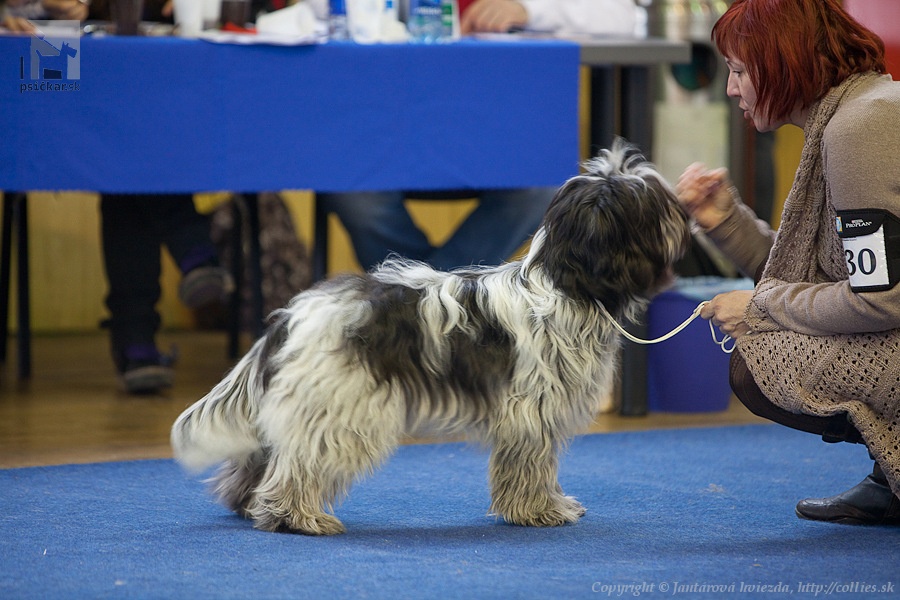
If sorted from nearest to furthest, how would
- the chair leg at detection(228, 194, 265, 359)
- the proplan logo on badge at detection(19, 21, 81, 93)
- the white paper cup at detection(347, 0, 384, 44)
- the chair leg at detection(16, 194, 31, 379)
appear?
the proplan logo on badge at detection(19, 21, 81, 93) < the white paper cup at detection(347, 0, 384, 44) < the chair leg at detection(16, 194, 31, 379) < the chair leg at detection(228, 194, 265, 359)

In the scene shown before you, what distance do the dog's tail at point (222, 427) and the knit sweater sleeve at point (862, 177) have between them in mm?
1049

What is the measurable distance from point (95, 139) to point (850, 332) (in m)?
2.02

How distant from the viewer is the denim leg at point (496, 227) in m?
3.66

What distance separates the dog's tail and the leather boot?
3.72ft

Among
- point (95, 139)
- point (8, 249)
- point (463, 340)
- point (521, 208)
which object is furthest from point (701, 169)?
point (8, 249)

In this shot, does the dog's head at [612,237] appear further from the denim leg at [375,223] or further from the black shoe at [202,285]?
the black shoe at [202,285]

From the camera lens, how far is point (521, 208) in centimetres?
367

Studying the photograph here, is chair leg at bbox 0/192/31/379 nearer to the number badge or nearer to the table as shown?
the table

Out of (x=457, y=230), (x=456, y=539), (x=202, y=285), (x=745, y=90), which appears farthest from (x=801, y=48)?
(x=202, y=285)

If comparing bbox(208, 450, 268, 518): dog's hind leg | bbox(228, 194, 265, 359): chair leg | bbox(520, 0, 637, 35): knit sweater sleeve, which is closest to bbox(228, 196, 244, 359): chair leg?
bbox(228, 194, 265, 359): chair leg

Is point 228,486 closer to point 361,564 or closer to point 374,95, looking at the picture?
point 361,564

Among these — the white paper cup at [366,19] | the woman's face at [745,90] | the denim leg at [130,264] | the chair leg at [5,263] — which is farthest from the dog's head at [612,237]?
the chair leg at [5,263]

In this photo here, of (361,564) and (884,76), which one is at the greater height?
(884,76)

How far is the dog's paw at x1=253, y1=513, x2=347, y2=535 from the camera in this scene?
2197 millimetres
